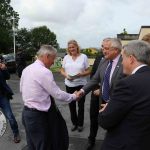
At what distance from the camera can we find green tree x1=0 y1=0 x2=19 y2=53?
65.9 meters

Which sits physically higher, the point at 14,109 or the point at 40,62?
the point at 40,62

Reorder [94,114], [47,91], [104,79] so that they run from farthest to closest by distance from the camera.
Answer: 1. [94,114]
2. [104,79]
3. [47,91]

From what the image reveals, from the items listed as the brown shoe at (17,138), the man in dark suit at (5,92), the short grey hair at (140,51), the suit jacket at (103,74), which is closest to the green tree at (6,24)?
the brown shoe at (17,138)

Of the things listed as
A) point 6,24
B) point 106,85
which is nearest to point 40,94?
point 106,85

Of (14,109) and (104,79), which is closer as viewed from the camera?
(104,79)

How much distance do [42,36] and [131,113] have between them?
86.4 m

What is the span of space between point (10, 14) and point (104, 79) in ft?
215

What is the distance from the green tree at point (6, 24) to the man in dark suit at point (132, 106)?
2468 inches

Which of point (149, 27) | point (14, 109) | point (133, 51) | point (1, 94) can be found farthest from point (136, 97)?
point (149, 27)

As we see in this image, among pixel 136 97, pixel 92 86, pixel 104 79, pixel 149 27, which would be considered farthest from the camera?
pixel 149 27

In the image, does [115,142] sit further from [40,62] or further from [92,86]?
[92,86]

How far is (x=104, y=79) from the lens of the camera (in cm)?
598

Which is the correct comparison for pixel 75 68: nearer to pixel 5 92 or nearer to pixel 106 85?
pixel 5 92

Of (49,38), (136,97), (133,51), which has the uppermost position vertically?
(133,51)
